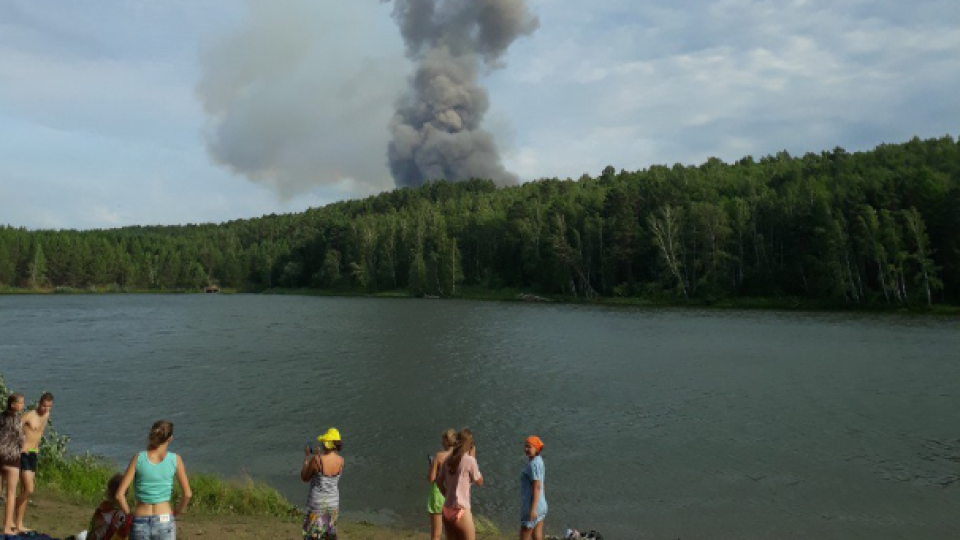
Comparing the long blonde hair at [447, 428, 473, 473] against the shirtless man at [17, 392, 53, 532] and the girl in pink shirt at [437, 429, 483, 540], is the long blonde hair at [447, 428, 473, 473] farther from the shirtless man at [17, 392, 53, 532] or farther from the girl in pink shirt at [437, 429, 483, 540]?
the shirtless man at [17, 392, 53, 532]

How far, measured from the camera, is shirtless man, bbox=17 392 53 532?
387 inches

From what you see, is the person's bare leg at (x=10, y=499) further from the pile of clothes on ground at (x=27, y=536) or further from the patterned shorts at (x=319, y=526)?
the patterned shorts at (x=319, y=526)

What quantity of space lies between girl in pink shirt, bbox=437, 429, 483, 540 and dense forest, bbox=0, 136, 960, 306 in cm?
7802

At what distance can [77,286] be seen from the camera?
175 m

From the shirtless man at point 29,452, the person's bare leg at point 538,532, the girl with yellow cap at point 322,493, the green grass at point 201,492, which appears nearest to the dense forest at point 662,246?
the person's bare leg at point 538,532

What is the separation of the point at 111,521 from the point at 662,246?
96348 millimetres

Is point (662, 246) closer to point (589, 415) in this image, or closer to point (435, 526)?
point (589, 415)

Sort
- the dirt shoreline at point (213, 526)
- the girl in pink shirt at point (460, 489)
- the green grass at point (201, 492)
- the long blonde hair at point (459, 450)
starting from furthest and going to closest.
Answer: the green grass at point (201, 492)
the dirt shoreline at point (213, 526)
the long blonde hair at point (459, 450)
the girl in pink shirt at point (460, 489)

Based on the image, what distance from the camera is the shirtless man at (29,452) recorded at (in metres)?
9.82

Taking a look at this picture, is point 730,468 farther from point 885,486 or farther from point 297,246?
point 297,246

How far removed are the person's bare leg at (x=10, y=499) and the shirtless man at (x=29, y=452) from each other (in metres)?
0.09

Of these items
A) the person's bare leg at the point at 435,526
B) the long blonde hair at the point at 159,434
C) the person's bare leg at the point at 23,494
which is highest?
the long blonde hair at the point at 159,434

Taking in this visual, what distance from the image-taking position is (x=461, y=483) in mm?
8906

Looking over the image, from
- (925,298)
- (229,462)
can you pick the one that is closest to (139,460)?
(229,462)
